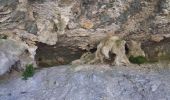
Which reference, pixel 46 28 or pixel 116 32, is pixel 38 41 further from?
pixel 116 32

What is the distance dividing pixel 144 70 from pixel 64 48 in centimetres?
277

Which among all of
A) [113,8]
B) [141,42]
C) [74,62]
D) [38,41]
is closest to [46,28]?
[38,41]

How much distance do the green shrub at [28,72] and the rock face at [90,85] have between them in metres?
0.15

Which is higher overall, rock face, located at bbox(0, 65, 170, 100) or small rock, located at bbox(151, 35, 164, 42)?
small rock, located at bbox(151, 35, 164, 42)

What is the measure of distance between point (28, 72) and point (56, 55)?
1458 millimetres

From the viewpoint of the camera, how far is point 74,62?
41.2 feet

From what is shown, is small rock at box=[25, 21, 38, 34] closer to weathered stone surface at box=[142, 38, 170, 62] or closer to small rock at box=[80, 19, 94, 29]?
small rock at box=[80, 19, 94, 29]

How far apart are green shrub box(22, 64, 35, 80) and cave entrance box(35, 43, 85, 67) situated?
2.45ft

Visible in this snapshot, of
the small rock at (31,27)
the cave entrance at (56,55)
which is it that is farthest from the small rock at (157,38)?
the small rock at (31,27)

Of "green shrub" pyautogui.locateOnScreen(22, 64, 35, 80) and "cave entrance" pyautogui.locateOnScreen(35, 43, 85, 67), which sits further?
"cave entrance" pyautogui.locateOnScreen(35, 43, 85, 67)

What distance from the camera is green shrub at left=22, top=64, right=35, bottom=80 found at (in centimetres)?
1181

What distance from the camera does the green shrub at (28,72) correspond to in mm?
11810

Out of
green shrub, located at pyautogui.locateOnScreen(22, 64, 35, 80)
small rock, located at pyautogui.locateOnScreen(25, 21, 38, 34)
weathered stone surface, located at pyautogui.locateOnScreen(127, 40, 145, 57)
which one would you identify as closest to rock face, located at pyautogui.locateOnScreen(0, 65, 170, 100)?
green shrub, located at pyautogui.locateOnScreen(22, 64, 35, 80)

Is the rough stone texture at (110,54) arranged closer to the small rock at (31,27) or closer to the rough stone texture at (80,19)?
the rough stone texture at (80,19)
